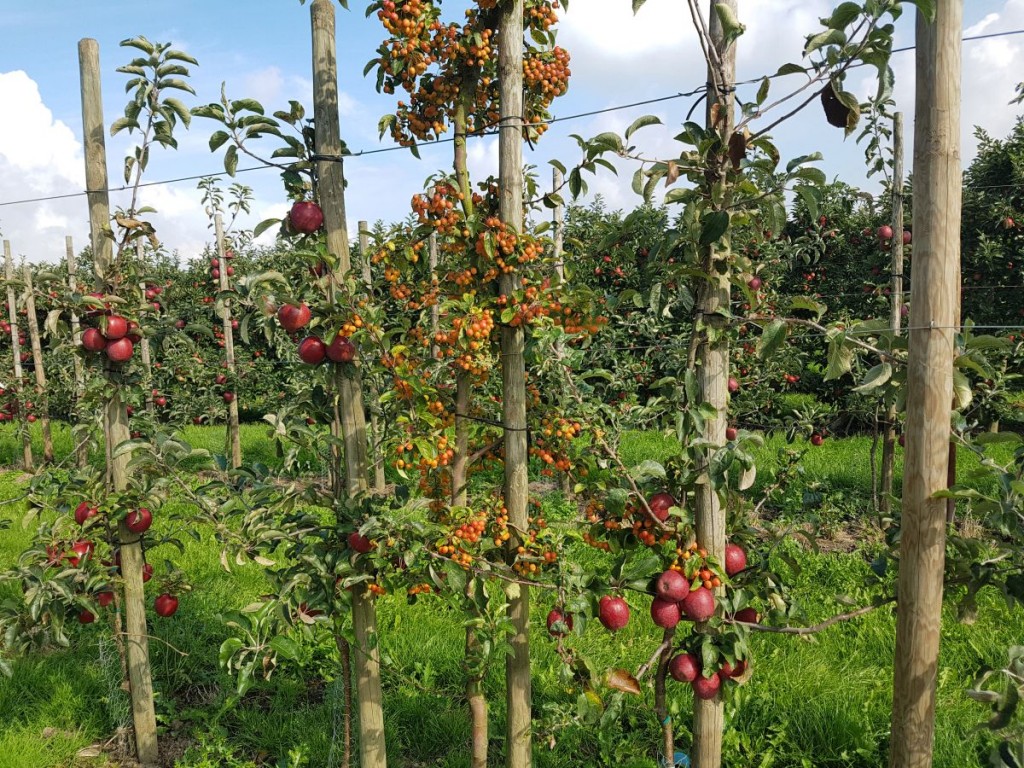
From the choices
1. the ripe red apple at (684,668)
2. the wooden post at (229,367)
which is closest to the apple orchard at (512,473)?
the ripe red apple at (684,668)

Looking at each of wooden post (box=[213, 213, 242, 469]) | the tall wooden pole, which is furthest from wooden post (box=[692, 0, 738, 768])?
wooden post (box=[213, 213, 242, 469])

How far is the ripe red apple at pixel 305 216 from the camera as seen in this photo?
2062 mm

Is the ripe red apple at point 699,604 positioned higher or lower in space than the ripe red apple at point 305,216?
lower

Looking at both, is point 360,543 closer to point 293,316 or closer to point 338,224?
point 293,316

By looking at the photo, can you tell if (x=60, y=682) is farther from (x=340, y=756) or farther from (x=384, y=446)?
(x=384, y=446)

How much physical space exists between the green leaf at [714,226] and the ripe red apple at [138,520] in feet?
6.50

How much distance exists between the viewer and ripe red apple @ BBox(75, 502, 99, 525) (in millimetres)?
2508

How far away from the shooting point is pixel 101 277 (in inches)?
93.4

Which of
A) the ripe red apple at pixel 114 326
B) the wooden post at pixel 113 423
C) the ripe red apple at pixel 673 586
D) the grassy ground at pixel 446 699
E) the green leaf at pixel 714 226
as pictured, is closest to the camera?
the green leaf at pixel 714 226

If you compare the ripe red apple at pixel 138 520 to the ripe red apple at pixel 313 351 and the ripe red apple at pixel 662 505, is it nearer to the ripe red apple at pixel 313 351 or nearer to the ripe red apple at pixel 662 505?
the ripe red apple at pixel 313 351

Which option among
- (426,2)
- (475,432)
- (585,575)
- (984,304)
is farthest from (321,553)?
(984,304)

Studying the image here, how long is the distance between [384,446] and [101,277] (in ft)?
3.74

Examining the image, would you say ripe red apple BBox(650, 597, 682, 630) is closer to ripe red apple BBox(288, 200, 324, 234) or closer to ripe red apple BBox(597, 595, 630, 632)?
ripe red apple BBox(597, 595, 630, 632)

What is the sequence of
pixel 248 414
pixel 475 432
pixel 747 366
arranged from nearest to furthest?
pixel 475 432 → pixel 747 366 → pixel 248 414
